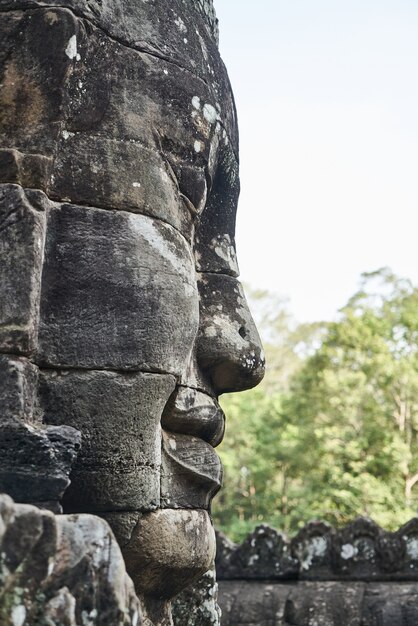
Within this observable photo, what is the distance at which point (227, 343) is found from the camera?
4062 millimetres

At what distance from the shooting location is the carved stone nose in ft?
13.3

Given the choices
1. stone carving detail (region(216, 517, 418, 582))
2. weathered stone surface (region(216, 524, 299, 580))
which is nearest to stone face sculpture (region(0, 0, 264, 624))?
stone carving detail (region(216, 517, 418, 582))

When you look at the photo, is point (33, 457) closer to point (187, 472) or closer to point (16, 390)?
point (16, 390)

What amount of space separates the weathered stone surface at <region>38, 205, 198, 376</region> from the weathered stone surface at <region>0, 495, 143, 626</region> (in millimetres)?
863

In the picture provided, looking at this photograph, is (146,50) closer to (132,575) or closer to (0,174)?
(0,174)

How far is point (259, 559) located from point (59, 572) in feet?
19.4

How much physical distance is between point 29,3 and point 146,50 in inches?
19.9

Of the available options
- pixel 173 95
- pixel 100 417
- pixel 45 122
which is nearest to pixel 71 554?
pixel 100 417

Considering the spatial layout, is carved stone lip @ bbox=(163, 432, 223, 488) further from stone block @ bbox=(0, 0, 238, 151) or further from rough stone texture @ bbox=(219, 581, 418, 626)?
rough stone texture @ bbox=(219, 581, 418, 626)

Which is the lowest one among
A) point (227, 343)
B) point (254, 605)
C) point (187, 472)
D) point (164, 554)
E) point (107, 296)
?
point (254, 605)

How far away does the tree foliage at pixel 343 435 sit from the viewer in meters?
24.3

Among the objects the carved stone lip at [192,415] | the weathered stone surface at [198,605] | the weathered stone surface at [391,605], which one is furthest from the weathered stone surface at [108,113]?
the weathered stone surface at [391,605]

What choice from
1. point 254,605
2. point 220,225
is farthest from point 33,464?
point 254,605

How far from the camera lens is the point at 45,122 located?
12.0 ft
